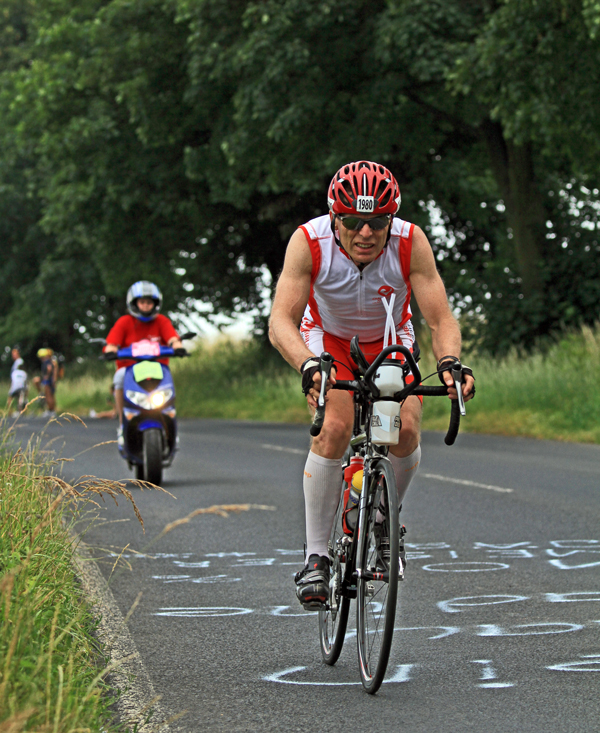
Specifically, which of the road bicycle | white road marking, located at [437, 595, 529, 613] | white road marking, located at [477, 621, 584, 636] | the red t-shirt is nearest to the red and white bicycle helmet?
the road bicycle

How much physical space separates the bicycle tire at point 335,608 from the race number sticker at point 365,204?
124 cm

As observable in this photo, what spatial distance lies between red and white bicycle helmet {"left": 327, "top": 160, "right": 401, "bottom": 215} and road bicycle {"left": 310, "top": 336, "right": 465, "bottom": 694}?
580 millimetres

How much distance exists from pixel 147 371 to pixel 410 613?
5.96 metres

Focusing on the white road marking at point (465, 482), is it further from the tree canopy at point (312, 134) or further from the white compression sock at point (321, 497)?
the tree canopy at point (312, 134)

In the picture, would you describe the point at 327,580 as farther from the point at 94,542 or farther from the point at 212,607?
the point at 94,542

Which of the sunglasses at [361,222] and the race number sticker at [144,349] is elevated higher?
the sunglasses at [361,222]

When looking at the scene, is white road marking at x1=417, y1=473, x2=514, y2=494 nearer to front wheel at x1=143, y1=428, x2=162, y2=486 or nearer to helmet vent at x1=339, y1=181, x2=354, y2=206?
front wheel at x1=143, y1=428, x2=162, y2=486

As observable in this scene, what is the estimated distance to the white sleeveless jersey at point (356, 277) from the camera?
472 cm

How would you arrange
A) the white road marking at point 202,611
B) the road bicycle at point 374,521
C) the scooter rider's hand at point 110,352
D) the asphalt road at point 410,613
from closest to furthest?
the asphalt road at point 410,613, the road bicycle at point 374,521, the white road marking at point 202,611, the scooter rider's hand at point 110,352

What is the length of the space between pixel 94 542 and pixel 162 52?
2079 cm

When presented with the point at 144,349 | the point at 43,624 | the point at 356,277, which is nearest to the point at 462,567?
the point at 356,277

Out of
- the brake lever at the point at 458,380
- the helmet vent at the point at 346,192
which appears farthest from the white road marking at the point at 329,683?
the helmet vent at the point at 346,192

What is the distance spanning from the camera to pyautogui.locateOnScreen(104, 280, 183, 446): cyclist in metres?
11.2

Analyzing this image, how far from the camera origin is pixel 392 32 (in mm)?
20531
